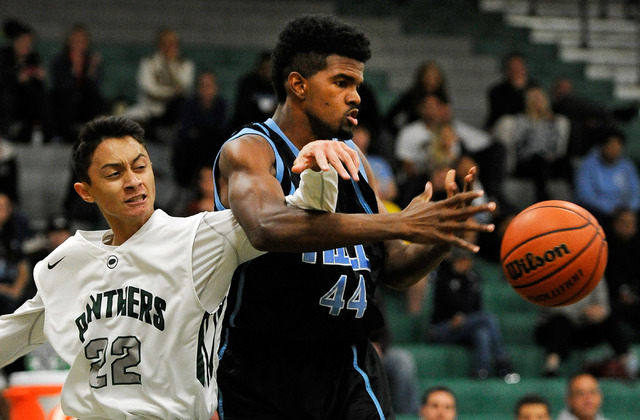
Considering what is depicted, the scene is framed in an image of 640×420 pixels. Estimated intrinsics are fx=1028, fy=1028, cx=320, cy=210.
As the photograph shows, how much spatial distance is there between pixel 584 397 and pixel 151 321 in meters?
5.04

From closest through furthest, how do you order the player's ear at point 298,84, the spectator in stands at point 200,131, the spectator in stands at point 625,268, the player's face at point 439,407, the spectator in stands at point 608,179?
1. the player's ear at point 298,84
2. the player's face at point 439,407
3. the spectator in stands at point 200,131
4. the spectator in stands at point 625,268
5. the spectator in stands at point 608,179

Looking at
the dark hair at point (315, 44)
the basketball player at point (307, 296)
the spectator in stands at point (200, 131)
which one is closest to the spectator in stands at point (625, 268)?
the spectator in stands at point (200, 131)

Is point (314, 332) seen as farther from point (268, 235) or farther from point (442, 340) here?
point (442, 340)

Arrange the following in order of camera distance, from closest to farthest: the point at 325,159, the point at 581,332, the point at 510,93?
the point at 325,159
the point at 581,332
the point at 510,93


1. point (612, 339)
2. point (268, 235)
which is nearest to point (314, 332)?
point (268, 235)

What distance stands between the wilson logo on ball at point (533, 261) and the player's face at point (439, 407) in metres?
3.16

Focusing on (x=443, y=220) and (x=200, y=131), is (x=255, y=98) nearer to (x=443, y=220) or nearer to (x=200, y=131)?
(x=200, y=131)

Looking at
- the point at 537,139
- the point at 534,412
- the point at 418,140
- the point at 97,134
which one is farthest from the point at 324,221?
the point at 537,139

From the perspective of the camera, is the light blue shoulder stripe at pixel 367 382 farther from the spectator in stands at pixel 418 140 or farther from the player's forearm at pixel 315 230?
the spectator in stands at pixel 418 140

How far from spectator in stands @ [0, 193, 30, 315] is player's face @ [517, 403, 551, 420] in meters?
3.83

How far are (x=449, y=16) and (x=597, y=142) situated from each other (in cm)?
363

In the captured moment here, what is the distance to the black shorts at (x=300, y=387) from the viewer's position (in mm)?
3781

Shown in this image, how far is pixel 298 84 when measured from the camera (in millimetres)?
3934

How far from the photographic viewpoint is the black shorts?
3.78 m
